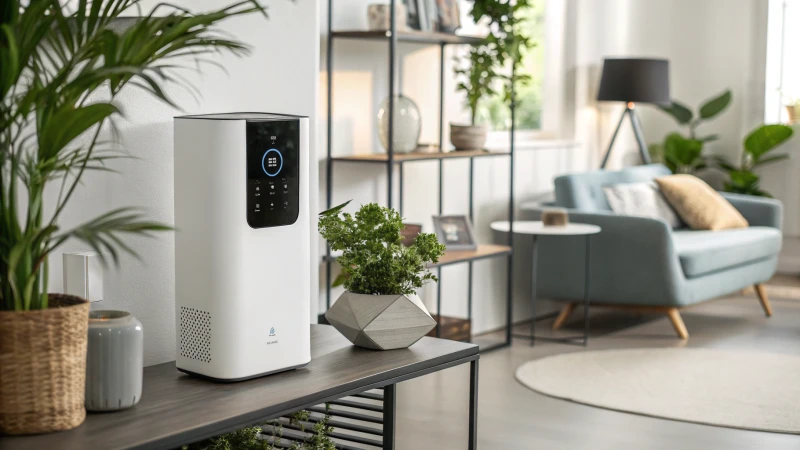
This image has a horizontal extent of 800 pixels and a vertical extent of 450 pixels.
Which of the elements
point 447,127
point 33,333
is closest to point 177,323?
point 33,333

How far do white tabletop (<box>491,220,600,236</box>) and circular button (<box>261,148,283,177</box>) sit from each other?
9.56 ft

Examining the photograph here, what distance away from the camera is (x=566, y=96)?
605 centimetres

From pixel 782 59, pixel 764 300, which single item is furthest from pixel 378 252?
pixel 782 59

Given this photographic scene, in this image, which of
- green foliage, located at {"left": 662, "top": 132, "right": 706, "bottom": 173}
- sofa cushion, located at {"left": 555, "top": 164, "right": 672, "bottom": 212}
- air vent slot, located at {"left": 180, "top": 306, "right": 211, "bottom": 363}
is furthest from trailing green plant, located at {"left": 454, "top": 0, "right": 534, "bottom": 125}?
air vent slot, located at {"left": 180, "top": 306, "right": 211, "bottom": 363}

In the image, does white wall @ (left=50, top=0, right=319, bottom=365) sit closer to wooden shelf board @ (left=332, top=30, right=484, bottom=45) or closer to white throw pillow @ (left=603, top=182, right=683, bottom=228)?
wooden shelf board @ (left=332, top=30, right=484, bottom=45)

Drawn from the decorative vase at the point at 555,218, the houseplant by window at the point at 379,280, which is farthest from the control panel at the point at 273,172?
the decorative vase at the point at 555,218

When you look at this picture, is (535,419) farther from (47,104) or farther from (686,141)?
(686,141)

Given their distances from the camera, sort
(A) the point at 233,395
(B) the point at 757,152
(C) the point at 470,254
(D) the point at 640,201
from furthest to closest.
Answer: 1. (B) the point at 757,152
2. (D) the point at 640,201
3. (C) the point at 470,254
4. (A) the point at 233,395

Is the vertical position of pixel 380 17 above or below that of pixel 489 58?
above

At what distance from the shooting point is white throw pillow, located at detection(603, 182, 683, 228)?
5.47 meters

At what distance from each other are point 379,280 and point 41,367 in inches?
32.6

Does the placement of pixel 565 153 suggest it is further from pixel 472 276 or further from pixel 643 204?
pixel 472 276

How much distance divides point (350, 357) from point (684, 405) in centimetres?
205

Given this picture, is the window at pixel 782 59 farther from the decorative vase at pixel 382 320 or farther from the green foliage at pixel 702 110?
the decorative vase at pixel 382 320
